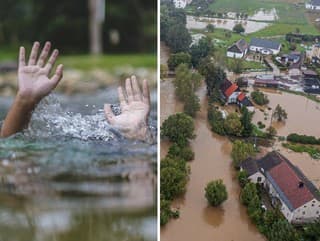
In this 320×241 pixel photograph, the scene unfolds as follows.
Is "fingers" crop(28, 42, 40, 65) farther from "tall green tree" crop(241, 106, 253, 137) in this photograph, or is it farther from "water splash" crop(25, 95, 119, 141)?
"tall green tree" crop(241, 106, 253, 137)

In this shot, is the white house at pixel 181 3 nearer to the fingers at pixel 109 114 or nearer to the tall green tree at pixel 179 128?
the tall green tree at pixel 179 128

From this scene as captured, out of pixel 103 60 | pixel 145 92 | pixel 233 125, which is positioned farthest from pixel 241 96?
pixel 103 60

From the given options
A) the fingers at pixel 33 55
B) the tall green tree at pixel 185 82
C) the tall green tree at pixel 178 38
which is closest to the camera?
the fingers at pixel 33 55

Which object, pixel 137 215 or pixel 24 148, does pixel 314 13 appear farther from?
pixel 24 148

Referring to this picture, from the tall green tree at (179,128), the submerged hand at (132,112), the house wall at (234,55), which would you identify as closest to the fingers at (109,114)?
the submerged hand at (132,112)

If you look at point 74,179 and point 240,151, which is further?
point 240,151

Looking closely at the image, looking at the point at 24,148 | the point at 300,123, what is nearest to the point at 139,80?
the point at 24,148

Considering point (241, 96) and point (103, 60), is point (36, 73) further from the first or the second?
point (241, 96)
